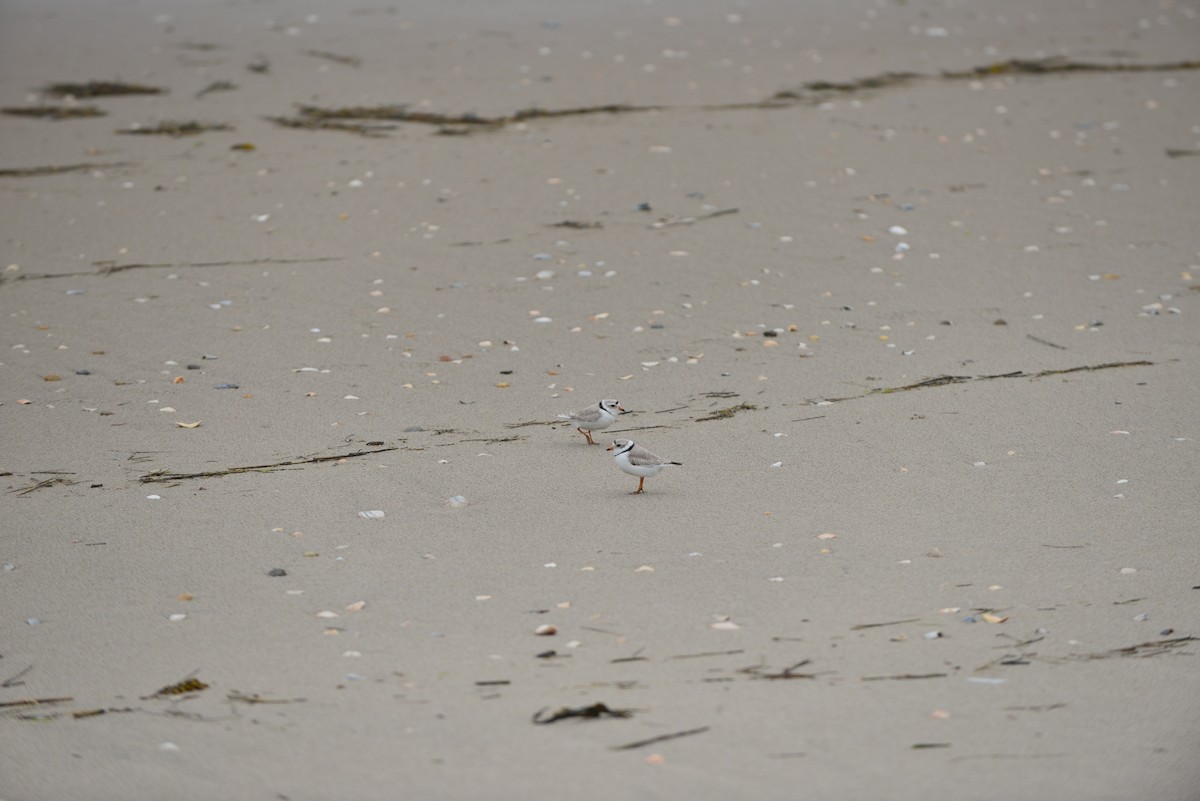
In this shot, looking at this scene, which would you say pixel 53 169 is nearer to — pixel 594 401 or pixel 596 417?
pixel 594 401

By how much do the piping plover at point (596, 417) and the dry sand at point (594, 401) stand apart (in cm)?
19

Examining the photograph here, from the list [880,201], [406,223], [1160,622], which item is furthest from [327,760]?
[880,201]

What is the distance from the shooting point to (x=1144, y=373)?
695cm

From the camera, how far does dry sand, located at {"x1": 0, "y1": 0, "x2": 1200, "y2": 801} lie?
377 centimetres

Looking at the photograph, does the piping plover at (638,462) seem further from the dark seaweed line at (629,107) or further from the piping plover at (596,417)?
the dark seaweed line at (629,107)

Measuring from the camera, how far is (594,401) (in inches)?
265

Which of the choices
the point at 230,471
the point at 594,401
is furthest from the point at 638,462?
the point at 230,471

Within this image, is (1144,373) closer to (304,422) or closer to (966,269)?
(966,269)

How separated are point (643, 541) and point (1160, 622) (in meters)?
2.03

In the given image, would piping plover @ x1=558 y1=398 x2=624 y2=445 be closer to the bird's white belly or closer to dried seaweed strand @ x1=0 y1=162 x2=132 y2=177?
the bird's white belly

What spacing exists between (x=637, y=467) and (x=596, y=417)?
63 centimetres

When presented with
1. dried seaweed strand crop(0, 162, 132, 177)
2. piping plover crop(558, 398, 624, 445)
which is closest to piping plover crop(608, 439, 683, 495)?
piping plover crop(558, 398, 624, 445)

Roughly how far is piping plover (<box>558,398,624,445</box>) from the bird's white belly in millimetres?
554

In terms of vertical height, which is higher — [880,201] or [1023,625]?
[880,201]
